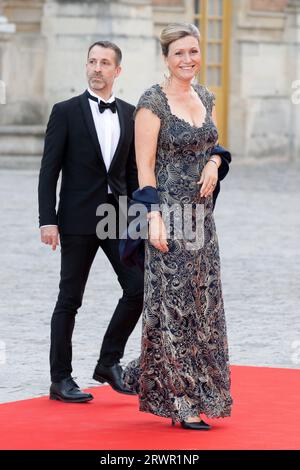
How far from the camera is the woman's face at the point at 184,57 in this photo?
680 cm

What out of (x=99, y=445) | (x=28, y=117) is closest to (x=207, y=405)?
(x=99, y=445)

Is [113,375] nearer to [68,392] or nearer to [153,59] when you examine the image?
[68,392]

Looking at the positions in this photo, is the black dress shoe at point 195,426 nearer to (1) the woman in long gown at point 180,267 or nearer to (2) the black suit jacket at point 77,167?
(1) the woman in long gown at point 180,267

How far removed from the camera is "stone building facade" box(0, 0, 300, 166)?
24.5 metres

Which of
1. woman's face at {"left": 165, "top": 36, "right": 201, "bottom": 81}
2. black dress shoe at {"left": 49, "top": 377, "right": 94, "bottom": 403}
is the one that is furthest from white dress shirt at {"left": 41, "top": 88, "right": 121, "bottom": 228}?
black dress shoe at {"left": 49, "top": 377, "right": 94, "bottom": 403}

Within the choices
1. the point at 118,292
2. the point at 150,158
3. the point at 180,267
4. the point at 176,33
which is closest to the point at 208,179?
the point at 150,158

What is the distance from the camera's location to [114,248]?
756cm

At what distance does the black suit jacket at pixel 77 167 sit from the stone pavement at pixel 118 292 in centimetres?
93

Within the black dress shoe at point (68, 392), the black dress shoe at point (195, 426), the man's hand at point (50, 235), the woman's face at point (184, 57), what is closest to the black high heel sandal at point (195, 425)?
the black dress shoe at point (195, 426)

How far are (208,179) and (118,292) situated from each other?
15.6 feet

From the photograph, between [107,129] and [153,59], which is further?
[153,59]

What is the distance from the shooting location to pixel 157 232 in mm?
6789

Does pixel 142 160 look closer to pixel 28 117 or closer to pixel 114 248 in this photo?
pixel 114 248

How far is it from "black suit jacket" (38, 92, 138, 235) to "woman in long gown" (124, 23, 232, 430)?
699 millimetres
